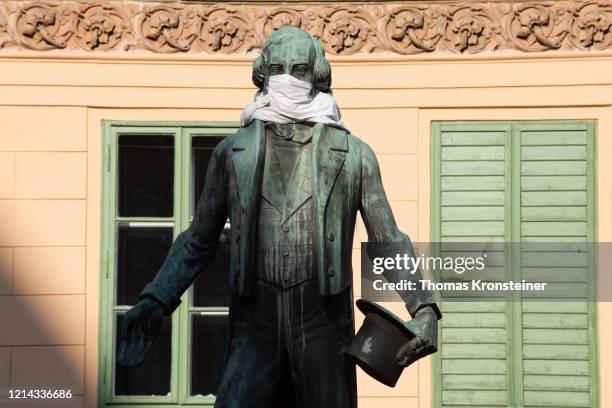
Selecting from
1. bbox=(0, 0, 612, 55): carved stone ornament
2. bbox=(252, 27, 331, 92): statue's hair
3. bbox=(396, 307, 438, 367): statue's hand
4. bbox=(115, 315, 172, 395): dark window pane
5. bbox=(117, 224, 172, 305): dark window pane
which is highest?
bbox=(0, 0, 612, 55): carved stone ornament

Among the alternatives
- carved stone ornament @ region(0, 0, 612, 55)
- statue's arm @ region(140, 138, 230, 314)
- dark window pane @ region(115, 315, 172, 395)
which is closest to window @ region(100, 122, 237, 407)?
dark window pane @ region(115, 315, 172, 395)

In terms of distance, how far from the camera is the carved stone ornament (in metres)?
13.2

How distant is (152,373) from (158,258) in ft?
2.31

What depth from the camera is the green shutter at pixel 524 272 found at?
42.9 ft

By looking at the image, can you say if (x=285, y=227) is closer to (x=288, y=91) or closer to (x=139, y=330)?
(x=288, y=91)

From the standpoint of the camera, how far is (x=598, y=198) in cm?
1305

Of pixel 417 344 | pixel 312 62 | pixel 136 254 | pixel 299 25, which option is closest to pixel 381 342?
pixel 417 344

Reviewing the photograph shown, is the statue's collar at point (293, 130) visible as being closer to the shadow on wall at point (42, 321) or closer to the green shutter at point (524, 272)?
the green shutter at point (524, 272)

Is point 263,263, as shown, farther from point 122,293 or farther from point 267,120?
point 122,293

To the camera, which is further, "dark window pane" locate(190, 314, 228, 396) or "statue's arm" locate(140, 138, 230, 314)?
"dark window pane" locate(190, 314, 228, 396)

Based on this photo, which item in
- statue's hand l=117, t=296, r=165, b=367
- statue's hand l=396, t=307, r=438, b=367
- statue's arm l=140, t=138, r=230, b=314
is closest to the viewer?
statue's hand l=396, t=307, r=438, b=367

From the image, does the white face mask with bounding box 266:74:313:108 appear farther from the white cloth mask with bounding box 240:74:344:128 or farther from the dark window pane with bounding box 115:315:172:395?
the dark window pane with bounding box 115:315:172:395

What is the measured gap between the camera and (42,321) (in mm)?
13086

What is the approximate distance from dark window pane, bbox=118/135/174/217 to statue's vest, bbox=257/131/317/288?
5328 mm
